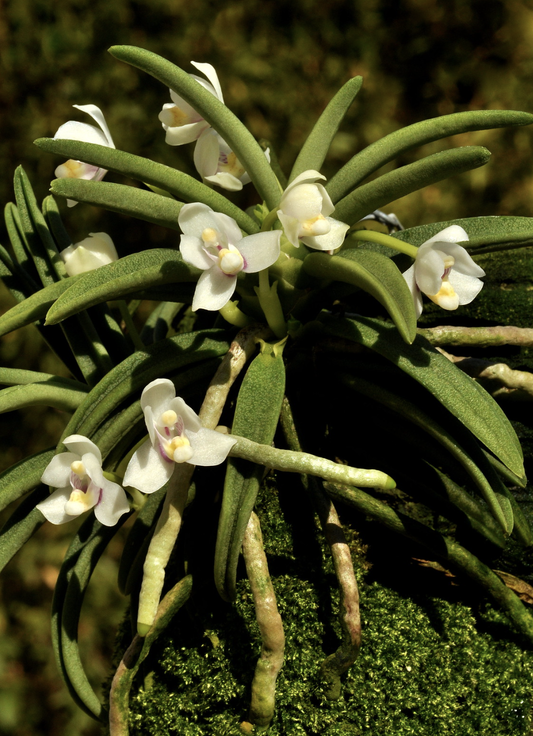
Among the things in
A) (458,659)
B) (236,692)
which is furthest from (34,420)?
(458,659)

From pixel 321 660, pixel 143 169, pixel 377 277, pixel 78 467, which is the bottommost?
pixel 321 660

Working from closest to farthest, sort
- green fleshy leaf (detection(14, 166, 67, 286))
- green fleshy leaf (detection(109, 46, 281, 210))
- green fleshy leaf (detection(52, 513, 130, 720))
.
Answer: green fleshy leaf (detection(109, 46, 281, 210)), green fleshy leaf (detection(52, 513, 130, 720)), green fleshy leaf (detection(14, 166, 67, 286))

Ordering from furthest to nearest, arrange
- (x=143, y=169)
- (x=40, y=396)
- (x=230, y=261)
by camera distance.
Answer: (x=40, y=396) → (x=143, y=169) → (x=230, y=261)

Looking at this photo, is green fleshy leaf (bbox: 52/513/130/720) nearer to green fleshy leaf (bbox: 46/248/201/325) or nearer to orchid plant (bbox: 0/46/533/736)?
orchid plant (bbox: 0/46/533/736)

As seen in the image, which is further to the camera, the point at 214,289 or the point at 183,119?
the point at 183,119

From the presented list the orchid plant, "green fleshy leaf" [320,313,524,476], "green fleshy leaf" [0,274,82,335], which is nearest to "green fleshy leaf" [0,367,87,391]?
the orchid plant

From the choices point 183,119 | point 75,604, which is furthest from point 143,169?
point 75,604

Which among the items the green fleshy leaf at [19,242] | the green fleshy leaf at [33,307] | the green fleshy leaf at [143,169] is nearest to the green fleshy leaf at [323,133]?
the green fleshy leaf at [143,169]

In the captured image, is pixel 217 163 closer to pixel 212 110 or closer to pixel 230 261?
pixel 212 110
